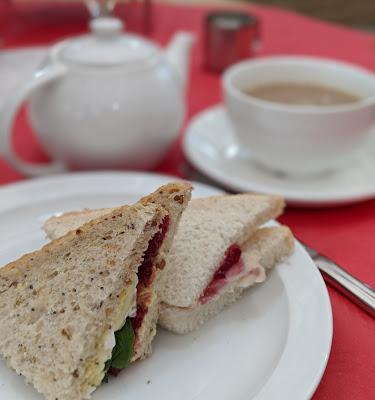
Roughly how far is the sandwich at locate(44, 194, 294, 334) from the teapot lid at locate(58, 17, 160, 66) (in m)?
0.46

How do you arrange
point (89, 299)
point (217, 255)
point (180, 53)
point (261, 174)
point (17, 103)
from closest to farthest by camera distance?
1. point (89, 299)
2. point (217, 255)
3. point (17, 103)
4. point (261, 174)
5. point (180, 53)

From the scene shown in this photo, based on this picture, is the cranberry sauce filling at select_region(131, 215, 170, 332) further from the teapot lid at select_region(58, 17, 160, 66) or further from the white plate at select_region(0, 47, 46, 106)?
the white plate at select_region(0, 47, 46, 106)

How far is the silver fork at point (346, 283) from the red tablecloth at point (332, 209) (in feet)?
0.05

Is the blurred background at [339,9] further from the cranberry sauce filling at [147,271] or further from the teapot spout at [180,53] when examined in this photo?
the cranberry sauce filling at [147,271]

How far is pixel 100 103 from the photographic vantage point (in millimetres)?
1335

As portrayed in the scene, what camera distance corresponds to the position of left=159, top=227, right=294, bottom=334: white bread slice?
947mm

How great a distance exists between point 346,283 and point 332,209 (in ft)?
1.13

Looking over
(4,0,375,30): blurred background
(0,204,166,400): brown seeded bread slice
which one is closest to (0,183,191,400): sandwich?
(0,204,166,400): brown seeded bread slice

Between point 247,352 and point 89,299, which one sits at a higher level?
point 89,299

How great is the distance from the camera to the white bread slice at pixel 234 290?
95cm

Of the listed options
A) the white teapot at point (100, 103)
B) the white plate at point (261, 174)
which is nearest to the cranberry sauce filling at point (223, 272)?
the white plate at point (261, 174)

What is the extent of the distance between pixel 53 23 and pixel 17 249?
5.73 feet

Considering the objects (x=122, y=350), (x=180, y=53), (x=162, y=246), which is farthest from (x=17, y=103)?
(x=122, y=350)

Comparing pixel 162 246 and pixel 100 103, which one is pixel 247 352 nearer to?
pixel 162 246
